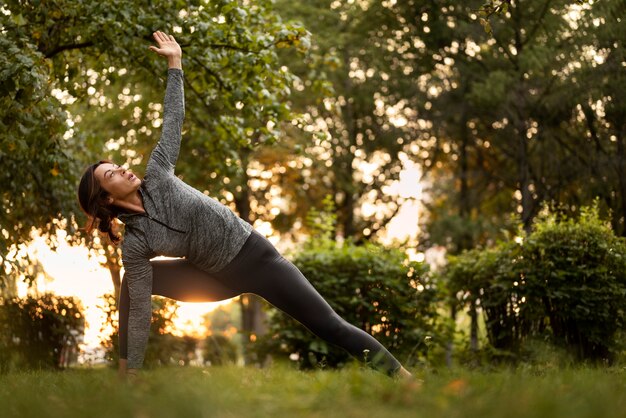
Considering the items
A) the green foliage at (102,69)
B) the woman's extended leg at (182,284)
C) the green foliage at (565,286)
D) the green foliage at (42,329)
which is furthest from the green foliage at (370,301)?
the woman's extended leg at (182,284)

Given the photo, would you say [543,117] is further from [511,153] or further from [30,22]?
[30,22]

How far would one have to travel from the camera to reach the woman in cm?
429

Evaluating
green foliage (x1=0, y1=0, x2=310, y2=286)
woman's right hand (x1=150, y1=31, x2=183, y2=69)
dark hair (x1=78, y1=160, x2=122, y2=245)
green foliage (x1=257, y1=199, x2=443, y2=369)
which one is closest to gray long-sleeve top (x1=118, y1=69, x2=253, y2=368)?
dark hair (x1=78, y1=160, x2=122, y2=245)

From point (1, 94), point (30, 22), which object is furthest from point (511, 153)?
point (1, 94)

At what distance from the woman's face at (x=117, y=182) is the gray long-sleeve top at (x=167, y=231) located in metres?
0.09

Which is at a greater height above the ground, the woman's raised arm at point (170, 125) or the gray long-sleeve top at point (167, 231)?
the woman's raised arm at point (170, 125)

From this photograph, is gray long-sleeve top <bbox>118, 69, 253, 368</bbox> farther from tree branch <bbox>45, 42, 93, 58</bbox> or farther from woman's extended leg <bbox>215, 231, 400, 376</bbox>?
tree branch <bbox>45, 42, 93, 58</bbox>

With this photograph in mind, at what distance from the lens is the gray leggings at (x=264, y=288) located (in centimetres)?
438

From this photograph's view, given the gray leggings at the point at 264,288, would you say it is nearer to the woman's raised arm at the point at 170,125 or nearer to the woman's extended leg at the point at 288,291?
the woman's extended leg at the point at 288,291

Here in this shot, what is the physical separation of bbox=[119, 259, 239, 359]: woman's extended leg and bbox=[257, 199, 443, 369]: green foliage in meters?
4.37

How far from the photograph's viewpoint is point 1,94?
5.44 metres

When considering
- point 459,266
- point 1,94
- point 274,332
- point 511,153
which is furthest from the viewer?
point 511,153

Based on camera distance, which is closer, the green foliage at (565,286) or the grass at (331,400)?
the grass at (331,400)

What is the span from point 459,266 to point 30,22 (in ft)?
18.0
